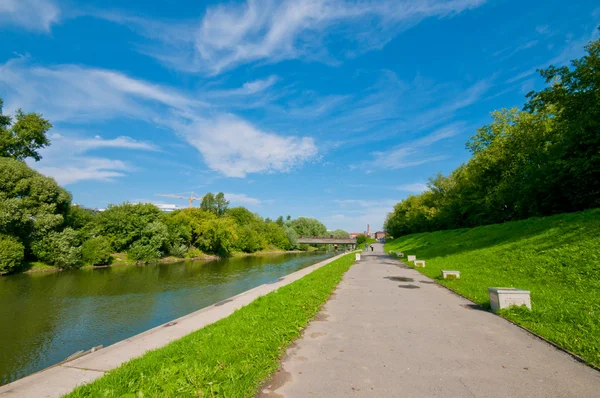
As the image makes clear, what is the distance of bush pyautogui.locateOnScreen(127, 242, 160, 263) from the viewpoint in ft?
140

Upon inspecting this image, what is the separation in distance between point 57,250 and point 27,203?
5.57m

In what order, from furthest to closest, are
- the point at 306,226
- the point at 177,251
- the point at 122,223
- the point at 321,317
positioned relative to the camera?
1. the point at 306,226
2. the point at 177,251
3. the point at 122,223
4. the point at 321,317

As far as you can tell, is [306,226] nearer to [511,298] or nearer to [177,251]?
[177,251]

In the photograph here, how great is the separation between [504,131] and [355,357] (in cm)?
4029

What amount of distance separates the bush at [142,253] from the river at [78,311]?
700 inches

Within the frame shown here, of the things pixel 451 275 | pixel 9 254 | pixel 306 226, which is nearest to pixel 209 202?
pixel 306 226

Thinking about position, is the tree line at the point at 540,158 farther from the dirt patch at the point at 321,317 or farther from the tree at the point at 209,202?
the tree at the point at 209,202

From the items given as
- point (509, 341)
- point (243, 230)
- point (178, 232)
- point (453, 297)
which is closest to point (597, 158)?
point (453, 297)

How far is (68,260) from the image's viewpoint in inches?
1281

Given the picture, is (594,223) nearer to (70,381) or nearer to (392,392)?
(392,392)

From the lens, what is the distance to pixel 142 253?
43219mm

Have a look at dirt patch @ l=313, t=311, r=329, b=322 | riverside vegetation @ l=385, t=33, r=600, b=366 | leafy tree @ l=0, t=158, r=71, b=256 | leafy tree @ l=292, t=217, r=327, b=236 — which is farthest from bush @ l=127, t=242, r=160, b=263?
leafy tree @ l=292, t=217, r=327, b=236

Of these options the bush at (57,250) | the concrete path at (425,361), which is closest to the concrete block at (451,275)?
the concrete path at (425,361)

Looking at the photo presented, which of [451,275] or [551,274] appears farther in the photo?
[451,275]
